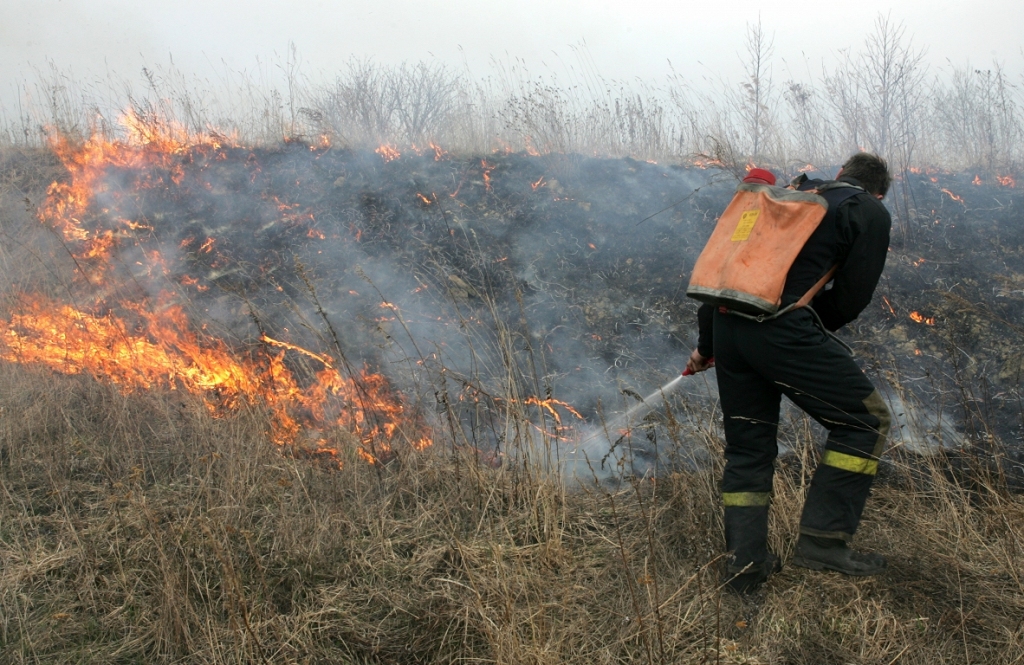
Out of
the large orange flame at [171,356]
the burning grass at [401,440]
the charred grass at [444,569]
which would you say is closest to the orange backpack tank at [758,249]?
the burning grass at [401,440]

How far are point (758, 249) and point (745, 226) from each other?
0.13m

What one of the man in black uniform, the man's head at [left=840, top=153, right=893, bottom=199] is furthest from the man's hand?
the man's head at [left=840, top=153, right=893, bottom=199]

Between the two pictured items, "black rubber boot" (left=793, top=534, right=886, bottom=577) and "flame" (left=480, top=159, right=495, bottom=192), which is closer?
"black rubber boot" (left=793, top=534, right=886, bottom=577)

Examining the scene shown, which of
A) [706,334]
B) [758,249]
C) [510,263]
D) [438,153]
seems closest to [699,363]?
[706,334]

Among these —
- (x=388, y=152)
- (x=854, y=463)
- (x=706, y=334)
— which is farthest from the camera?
(x=388, y=152)

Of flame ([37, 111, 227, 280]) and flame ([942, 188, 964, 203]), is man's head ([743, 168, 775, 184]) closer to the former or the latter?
flame ([942, 188, 964, 203])

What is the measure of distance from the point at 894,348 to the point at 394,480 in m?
3.92

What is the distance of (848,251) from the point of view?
2.85 m

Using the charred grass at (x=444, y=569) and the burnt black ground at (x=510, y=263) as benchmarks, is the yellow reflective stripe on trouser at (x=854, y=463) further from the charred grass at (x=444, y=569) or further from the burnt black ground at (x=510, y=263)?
the burnt black ground at (x=510, y=263)

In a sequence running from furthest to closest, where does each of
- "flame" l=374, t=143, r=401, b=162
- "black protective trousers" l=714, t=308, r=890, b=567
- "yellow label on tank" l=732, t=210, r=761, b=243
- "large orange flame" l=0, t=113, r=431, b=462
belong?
"flame" l=374, t=143, r=401, b=162, "large orange flame" l=0, t=113, r=431, b=462, "yellow label on tank" l=732, t=210, r=761, b=243, "black protective trousers" l=714, t=308, r=890, b=567

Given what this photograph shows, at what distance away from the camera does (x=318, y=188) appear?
699 centimetres

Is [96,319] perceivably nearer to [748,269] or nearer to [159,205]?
[159,205]

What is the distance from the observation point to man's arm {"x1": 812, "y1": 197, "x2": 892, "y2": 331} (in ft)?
9.21

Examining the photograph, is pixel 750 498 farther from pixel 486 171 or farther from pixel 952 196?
pixel 952 196
